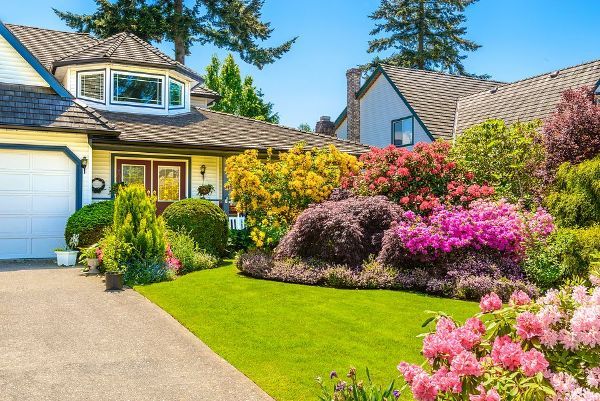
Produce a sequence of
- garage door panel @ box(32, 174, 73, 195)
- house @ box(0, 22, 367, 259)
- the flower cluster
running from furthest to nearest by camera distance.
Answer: garage door panel @ box(32, 174, 73, 195)
house @ box(0, 22, 367, 259)
the flower cluster

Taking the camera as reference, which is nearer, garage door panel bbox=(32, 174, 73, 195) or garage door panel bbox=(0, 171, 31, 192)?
garage door panel bbox=(0, 171, 31, 192)

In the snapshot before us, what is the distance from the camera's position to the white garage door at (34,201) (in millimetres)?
14195

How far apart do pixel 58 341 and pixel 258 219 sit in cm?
688

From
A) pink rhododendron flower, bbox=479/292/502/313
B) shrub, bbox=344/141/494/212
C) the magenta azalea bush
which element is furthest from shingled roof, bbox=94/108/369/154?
pink rhododendron flower, bbox=479/292/502/313

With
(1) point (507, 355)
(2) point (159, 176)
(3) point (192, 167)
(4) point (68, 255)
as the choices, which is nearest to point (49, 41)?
(2) point (159, 176)

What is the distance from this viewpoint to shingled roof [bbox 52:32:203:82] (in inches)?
728

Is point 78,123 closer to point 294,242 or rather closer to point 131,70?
point 131,70

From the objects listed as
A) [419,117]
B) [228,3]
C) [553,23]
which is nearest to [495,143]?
[553,23]

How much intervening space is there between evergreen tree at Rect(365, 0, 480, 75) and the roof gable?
97.6ft

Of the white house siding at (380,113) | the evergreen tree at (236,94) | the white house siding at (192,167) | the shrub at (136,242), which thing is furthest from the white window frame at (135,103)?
the evergreen tree at (236,94)

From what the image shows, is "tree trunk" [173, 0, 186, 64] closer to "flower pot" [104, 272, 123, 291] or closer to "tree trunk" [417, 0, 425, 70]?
"tree trunk" [417, 0, 425, 70]

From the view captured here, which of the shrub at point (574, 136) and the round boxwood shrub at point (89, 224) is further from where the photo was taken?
the round boxwood shrub at point (89, 224)

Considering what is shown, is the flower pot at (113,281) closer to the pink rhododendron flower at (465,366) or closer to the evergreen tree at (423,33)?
the pink rhododendron flower at (465,366)

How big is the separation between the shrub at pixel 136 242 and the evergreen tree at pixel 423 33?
32.8 meters
